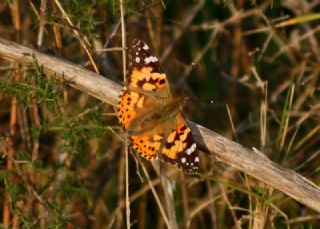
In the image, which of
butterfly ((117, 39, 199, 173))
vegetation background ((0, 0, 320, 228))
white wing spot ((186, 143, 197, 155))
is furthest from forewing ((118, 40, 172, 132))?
white wing spot ((186, 143, 197, 155))

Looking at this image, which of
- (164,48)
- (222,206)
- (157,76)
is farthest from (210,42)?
(157,76)

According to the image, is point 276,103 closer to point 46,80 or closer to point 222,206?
point 222,206

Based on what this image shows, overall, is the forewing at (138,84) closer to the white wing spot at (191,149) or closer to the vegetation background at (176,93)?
the vegetation background at (176,93)

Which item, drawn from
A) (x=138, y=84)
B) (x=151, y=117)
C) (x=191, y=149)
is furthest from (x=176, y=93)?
(x=191, y=149)

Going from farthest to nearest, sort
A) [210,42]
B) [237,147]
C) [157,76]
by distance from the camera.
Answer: [210,42], [157,76], [237,147]

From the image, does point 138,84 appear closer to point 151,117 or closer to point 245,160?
point 151,117
